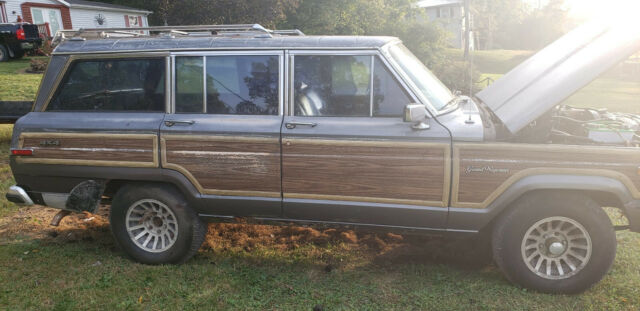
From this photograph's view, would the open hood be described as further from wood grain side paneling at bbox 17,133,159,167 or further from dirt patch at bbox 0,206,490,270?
wood grain side paneling at bbox 17,133,159,167

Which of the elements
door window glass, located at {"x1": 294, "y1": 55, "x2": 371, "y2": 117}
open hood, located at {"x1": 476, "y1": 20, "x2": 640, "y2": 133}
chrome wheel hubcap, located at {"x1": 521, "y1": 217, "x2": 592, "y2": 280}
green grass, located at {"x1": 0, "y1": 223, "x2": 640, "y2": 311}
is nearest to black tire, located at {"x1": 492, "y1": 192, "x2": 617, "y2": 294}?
chrome wheel hubcap, located at {"x1": 521, "y1": 217, "x2": 592, "y2": 280}

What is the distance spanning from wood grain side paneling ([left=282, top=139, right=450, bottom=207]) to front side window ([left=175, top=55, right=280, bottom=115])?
500mm

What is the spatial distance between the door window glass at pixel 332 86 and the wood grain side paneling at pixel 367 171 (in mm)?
311

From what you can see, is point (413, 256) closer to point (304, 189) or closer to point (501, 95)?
point (304, 189)

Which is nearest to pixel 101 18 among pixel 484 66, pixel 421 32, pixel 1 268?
pixel 421 32

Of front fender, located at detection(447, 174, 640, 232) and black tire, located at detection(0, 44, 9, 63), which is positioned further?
black tire, located at detection(0, 44, 9, 63)

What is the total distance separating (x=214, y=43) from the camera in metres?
4.52

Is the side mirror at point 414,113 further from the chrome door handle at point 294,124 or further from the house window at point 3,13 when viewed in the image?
the house window at point 3,13

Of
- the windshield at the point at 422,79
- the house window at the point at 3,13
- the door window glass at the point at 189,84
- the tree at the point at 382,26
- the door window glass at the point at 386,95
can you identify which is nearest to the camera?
the door window glass at the point at 386,95

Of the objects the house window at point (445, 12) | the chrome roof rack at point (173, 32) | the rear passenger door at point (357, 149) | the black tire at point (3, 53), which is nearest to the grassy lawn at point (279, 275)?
the rear passenger door at point (357, 149)

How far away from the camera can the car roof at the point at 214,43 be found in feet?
14.2

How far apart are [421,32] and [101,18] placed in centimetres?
2378

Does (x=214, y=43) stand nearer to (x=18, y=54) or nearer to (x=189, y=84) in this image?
(x=189, y=84)

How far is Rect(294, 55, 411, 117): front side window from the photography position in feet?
13.8
